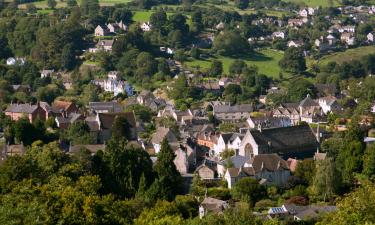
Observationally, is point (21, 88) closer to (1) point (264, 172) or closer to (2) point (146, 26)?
(2) point (146, 26)

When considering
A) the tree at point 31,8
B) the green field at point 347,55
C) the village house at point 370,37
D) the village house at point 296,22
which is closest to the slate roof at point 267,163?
the green field at point 347,55

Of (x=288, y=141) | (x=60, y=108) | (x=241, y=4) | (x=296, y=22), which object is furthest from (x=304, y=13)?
(x=288, y=141)

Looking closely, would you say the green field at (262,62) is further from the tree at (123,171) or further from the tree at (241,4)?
the tree at (123,171)

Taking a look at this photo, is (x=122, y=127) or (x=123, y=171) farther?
(x=122, y=127)

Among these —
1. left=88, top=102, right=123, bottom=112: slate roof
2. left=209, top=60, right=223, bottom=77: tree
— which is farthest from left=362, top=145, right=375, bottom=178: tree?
left=209, top=60, right=223, bottom=77: tree

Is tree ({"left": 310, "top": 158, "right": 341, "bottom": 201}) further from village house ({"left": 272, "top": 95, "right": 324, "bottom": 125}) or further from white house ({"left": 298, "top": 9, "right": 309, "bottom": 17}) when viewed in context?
white house ({"left": 298, "top": 9, "right": 309, "bottom": 17})

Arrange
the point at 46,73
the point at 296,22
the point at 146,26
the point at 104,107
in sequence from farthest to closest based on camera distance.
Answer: the point at 296,22 → the point at 146,26 → the point at 46,73 → the point at 104,107

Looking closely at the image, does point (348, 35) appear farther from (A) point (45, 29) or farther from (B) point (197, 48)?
(A) point (45, 29)
